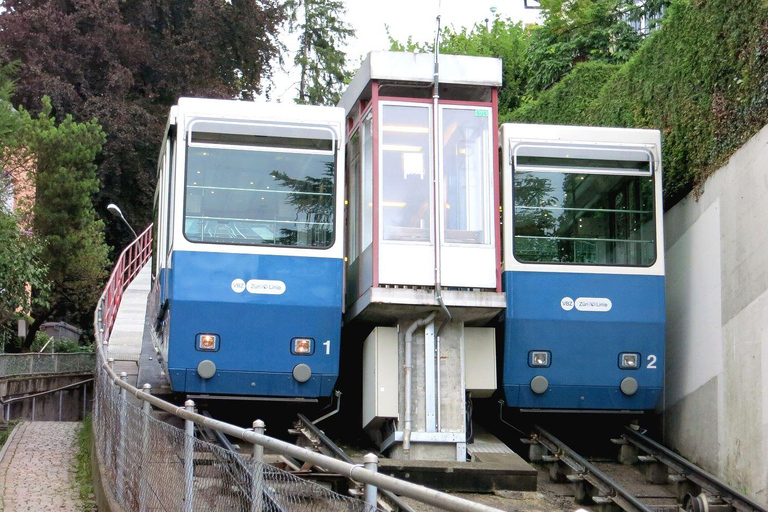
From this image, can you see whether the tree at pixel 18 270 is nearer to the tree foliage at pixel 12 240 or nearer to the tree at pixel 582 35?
the tree foliage at pixel 12 240

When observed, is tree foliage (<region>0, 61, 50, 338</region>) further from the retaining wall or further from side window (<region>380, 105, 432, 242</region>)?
the retaining wall

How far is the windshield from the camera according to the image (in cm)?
1168

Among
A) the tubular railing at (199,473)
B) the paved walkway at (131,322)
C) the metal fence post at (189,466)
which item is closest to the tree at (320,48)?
the paved walkway at (131,322)

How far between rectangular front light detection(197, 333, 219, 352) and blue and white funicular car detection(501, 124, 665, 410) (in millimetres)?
3150

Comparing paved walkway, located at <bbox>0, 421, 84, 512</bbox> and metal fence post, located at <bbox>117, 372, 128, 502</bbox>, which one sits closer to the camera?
metal fence post, located at <bbox>117, 372, 128, 502</bbox>

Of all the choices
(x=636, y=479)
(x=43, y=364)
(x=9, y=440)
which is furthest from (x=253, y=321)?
(x=43, y=364)

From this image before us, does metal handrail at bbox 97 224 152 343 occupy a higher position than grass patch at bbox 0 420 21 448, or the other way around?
metal handrail at bbox 97 224 152 343

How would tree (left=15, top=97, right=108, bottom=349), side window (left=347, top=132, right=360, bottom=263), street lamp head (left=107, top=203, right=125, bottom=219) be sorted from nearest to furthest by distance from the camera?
1. side window (left=347, top=132, right=360, bottom=263)
2. tree (left=15, top=97, right=108, bottom=349)
3. street lamp head (left=107, top=203, right=125, bottom=219)

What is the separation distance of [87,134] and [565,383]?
688 inches

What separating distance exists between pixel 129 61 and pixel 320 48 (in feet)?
56.0

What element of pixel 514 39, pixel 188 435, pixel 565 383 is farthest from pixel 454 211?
pixel 514 39

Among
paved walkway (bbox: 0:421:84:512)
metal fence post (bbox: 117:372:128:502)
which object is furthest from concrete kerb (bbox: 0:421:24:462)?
metal fence post (bbox: 117:372:128:502)

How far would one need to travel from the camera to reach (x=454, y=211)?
11656mm

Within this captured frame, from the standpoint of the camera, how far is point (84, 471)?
13.8m
